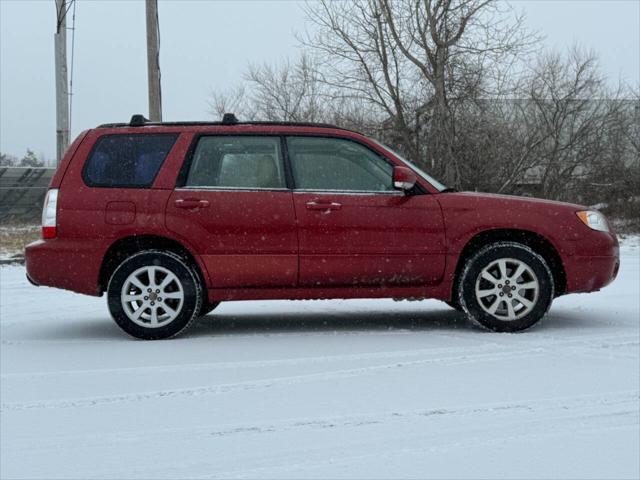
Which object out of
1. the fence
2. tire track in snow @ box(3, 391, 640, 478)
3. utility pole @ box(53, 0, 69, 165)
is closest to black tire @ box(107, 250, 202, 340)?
tire track in snow @ box(3, 391, 640, 478)

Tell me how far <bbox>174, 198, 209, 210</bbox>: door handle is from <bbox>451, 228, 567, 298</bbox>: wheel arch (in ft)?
6.92

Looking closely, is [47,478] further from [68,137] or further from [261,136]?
[68,137]

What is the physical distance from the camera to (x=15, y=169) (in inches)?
1383

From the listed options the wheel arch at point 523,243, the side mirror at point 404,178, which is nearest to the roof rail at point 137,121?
the side mirror at point 404,178

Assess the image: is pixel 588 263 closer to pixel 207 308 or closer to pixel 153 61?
pixel 207 308

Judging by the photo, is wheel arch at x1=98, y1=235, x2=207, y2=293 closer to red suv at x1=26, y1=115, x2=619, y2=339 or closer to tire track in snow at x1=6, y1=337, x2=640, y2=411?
red suv at x1=26, y1=115, x2=619, y2=339

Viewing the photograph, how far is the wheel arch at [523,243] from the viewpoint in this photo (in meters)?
7.72

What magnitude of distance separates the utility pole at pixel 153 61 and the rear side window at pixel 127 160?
8096 mm

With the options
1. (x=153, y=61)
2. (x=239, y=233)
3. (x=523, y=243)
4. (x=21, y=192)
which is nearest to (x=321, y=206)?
(x=239, y=233)

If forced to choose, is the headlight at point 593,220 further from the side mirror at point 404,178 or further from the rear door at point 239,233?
the rear door at point 239,233

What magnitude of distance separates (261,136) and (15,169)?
29.6m

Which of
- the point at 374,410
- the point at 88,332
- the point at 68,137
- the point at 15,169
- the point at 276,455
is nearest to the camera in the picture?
the point at 276,455

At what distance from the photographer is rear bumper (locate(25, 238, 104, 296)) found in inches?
297

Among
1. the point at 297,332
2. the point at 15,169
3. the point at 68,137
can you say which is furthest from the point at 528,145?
the point at 15,169
